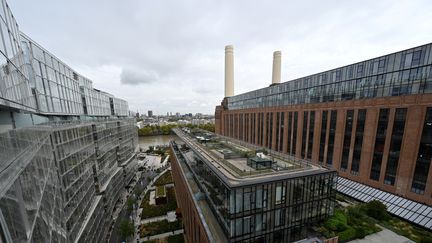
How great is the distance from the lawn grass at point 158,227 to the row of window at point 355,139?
3412 cm

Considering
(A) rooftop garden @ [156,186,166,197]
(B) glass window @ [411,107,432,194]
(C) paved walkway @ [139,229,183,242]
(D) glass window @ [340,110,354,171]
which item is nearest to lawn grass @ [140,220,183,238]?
(C) paved walkway @ [139,229,183,242]

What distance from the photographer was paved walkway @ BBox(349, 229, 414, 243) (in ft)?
60.3

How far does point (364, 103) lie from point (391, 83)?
4587 mm

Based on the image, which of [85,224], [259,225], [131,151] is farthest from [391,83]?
[131,151]

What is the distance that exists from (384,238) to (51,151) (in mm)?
36905

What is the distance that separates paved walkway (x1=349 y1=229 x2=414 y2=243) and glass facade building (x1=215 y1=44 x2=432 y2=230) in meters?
8.96

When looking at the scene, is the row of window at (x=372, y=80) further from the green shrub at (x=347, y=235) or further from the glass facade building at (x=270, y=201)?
the green shrub at (x=347, y=235)

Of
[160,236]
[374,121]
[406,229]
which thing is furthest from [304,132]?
[160,236]

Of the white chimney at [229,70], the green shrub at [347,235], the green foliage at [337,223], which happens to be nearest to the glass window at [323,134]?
the green foliage at [337,223]

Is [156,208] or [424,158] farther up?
[424,158]

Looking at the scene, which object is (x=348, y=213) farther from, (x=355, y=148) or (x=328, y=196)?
(x=355, y=148)

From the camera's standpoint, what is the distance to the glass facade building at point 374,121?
23578 mm

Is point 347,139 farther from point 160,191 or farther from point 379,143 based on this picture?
point 160,191

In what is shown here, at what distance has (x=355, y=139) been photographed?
31.2 meters
